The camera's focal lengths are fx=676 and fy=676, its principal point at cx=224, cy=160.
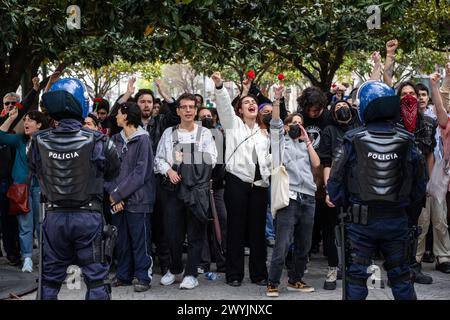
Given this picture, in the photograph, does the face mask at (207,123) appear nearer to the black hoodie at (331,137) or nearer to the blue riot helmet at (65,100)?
the black hoodie at (331,137)

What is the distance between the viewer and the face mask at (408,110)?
6.96 m

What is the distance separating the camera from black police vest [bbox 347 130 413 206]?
16.9 ft

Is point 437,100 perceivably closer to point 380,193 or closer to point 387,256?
point 380,193

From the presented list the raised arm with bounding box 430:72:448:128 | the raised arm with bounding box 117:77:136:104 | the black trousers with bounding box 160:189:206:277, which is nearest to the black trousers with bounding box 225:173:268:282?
the black trousers with bounding box 160:189:206:277

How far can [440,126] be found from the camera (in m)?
7.88

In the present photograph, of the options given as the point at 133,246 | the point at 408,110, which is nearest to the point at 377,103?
the point at 408,110

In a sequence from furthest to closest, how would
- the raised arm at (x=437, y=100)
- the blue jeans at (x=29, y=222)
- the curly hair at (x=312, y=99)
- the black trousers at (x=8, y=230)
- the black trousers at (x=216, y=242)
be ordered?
the black trousers at (x=8, y=230)
the blue jeans at (x=29, y=222)
the black trousers at (x=216, y=242)
the curly hair at (x=312, y=99)
the raised arm at (x=437, y=100)

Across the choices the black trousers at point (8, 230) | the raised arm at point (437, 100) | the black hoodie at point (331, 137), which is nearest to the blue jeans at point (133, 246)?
the black trousers at point (8, 230)

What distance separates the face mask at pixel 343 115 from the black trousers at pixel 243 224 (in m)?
1.11

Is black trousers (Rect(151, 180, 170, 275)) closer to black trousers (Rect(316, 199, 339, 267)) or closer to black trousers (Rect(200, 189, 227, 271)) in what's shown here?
black trousers (Rect(200, 189, 227, 271))

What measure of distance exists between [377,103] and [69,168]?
2.45 metres

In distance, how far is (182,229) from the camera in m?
7.45
